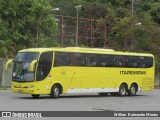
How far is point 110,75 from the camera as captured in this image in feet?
112

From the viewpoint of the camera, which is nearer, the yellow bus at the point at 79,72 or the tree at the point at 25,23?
the yellow bus at the point at 79,72

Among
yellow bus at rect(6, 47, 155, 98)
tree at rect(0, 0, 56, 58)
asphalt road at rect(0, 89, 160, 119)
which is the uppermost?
tree at rect(0, 0, 56, 58)

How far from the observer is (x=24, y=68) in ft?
96.0

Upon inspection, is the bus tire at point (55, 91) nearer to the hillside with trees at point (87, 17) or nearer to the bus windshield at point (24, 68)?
the bus windshield at point (24, 68)

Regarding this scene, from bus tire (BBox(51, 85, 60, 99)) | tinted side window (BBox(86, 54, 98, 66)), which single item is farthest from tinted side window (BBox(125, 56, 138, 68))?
bus tire (BBox(51, 85, 60, 99))

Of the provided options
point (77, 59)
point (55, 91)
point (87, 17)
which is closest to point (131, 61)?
point (77, 59)

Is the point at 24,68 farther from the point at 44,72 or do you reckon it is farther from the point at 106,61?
the point at 106,61

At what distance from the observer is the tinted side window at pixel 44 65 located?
29.3 meters

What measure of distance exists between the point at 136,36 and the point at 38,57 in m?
34.0

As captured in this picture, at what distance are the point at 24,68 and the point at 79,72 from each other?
4.24 m

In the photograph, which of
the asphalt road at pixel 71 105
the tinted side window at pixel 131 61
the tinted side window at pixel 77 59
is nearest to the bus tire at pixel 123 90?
the tinted side window at pixel 131 61

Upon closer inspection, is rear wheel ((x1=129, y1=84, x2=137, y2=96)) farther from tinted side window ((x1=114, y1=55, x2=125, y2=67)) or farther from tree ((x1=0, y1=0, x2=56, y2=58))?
tree ((x1=0, y1=0, x2=56, y2=58))

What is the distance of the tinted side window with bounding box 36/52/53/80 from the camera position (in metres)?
29.3

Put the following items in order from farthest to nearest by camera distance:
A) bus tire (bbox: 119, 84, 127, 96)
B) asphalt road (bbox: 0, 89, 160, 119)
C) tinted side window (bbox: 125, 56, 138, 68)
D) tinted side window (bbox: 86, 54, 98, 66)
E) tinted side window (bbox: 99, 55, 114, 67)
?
1. tinted side window (bbox: 125, 56, 138, 68)
2. bus tire (bbox: 119, 84, 127, 96)
3. tinted side window (bbox: 99, 55, 114, 67)
4. tinted side window (bbox: 86, 54, 98, 66)
5. asphalt road (bbox: 0, 89, 160, 119)
